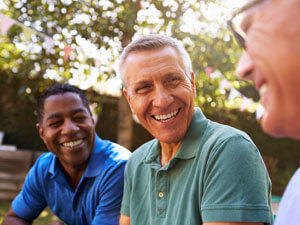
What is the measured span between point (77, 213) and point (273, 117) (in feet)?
7.09

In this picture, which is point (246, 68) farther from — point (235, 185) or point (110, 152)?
point (110, 152)

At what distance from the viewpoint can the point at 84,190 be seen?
8.21 feet

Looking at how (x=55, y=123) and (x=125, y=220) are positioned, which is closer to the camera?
(x=125, y=220)

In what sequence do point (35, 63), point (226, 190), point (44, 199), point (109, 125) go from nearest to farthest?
point (226, 190) → point (44, 199) → point (35, 63) → point (109, 125)

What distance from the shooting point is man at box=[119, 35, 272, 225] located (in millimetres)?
1331

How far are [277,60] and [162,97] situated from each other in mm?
1150

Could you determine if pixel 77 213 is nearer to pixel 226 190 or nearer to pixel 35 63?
pixel 226 190

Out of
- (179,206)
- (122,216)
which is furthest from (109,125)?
(179,206)

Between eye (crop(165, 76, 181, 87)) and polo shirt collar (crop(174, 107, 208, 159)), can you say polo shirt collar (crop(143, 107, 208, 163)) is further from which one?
eye (crop(165, 76, 181, 87))

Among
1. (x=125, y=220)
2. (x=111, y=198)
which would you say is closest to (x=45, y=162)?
(x=111, y=198)

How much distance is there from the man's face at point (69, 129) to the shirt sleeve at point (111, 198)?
0.33 m

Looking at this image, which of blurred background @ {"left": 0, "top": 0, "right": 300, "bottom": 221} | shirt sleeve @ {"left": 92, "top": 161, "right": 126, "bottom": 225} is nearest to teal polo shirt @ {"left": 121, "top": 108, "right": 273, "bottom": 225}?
shirt sleeve @ {"left": 92, "top": 161, "right": 126, "bottom": 225}

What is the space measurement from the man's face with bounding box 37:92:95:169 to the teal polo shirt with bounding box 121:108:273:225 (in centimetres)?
81

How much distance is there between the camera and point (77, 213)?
2.50 m
